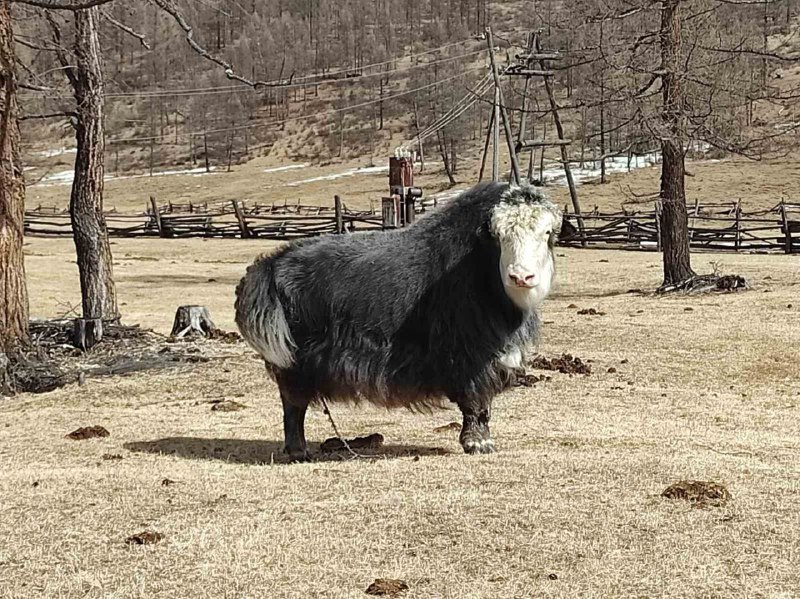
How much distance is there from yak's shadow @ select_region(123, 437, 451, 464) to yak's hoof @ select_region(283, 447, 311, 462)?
0.11ft

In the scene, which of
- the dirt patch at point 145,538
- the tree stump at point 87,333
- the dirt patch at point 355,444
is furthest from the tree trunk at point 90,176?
the dirt patch at point 145,538

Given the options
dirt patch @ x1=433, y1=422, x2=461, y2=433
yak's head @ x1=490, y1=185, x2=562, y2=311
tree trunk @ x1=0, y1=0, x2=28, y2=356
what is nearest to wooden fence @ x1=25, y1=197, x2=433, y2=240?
tree trunk @ x1=0, y1=0, x2=28, y2=356

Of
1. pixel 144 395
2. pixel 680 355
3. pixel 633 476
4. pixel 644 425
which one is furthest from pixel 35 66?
pixel 633 476

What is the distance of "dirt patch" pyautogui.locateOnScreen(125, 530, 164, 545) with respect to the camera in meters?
5.61

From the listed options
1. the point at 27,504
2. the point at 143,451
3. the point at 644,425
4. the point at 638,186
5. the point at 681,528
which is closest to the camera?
the point at 681,528

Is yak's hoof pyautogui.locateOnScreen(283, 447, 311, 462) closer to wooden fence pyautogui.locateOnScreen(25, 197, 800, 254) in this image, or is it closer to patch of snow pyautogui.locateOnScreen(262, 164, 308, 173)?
wooden fence pyautogui.locateOnScreen(25, 197, 800, 254)

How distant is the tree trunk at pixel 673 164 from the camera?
Answer: 69.6 ft

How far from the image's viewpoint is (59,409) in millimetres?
11141

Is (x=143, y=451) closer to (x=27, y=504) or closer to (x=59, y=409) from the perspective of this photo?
(x=27, y=504)

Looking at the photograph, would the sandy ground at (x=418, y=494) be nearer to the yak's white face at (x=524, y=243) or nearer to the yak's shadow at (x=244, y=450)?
the yak's shadow at (x=244, y=450)

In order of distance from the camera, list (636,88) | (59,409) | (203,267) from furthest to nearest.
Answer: (203,267) → (636,88) → (59,409)

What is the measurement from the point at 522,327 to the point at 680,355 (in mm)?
6398

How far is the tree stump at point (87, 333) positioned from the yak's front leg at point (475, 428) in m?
7.85

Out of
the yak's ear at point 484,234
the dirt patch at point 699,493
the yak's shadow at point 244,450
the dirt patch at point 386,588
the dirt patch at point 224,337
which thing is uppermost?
the yak's ear at point 484,234
